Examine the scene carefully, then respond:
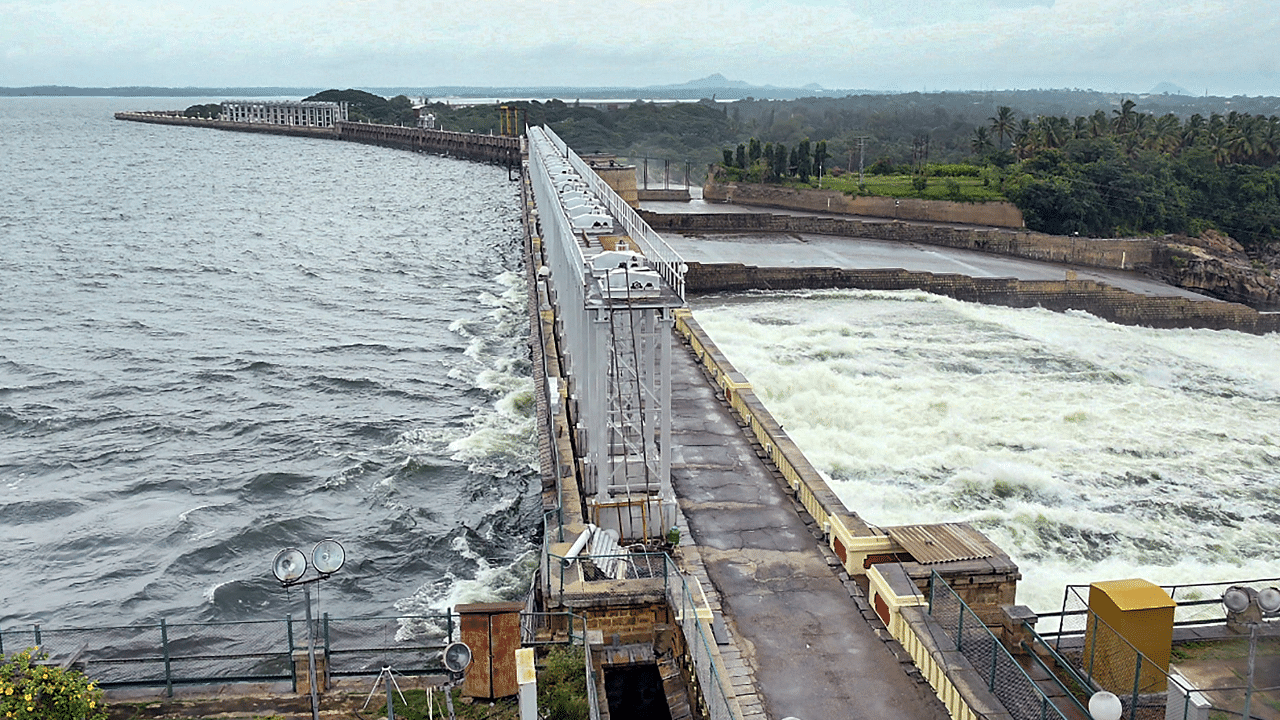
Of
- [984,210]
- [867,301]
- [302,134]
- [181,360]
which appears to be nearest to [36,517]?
[181,360]

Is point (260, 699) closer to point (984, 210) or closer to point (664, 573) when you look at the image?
point (664, 573)

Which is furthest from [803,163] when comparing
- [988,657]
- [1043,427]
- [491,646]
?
[491,646]

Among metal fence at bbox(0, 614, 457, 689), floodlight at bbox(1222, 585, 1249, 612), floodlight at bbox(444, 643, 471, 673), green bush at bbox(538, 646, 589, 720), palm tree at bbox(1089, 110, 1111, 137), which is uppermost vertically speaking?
palm tree at bbox(1089, 110, 1111, 137)

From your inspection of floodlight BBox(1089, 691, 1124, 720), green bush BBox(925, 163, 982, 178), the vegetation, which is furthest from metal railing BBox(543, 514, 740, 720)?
green bush BBox(925, 163, 982, 178)

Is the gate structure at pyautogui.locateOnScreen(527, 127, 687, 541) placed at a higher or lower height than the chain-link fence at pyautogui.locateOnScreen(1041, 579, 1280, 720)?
higher

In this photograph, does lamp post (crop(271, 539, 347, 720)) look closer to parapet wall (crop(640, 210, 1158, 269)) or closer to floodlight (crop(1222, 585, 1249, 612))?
floodlight (crop(1222, 585, 1249, 612))

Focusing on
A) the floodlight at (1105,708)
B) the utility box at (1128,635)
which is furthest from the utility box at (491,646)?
the utility box at (1128,635)

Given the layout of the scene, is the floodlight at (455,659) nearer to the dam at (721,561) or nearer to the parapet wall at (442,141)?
the dam at (721,561)
